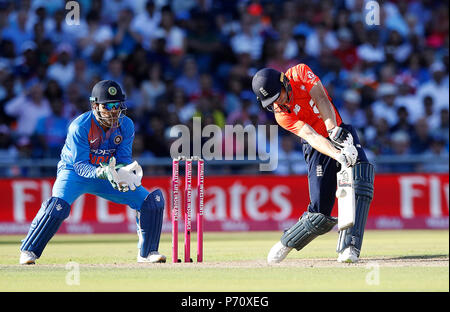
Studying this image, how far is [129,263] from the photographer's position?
9320mm

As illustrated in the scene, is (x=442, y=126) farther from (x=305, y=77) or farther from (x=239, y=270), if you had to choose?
(x=239, y=270)

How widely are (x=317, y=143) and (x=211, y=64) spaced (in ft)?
29.7

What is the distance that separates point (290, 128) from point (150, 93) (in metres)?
7.73

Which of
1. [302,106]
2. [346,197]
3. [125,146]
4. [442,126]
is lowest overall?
[346,197]

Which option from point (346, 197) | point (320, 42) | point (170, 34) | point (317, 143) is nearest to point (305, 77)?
point (317, 143)

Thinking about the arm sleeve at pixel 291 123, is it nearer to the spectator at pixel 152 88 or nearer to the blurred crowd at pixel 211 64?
the blurred crowd at pixel 211 64

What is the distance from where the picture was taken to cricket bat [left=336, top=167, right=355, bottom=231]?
8398 mm

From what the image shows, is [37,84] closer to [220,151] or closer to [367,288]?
[220,151]

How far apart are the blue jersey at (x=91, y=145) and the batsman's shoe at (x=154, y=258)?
106cm

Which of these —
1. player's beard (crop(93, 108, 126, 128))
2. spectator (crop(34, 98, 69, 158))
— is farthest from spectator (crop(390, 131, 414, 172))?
player's beard (crop(93, 108, 126, 128))

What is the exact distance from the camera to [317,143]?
848 cm

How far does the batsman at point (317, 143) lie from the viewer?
28.0ft
